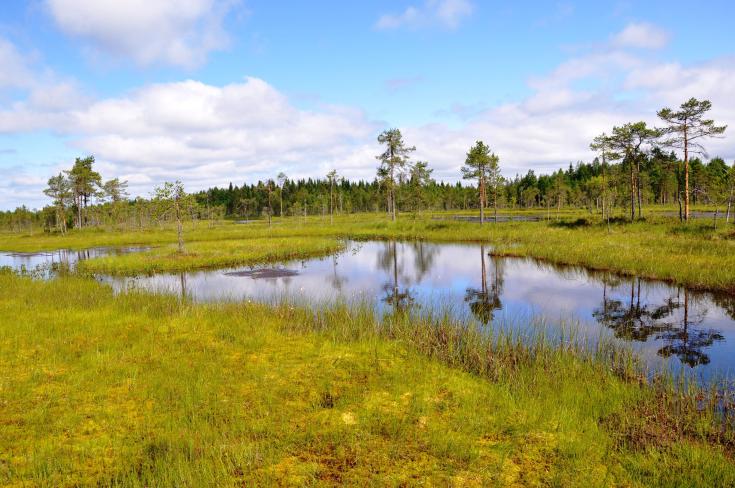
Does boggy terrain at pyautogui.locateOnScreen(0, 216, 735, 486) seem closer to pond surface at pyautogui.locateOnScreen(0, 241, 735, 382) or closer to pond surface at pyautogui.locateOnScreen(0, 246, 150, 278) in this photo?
pond surface at pyautogui.locateOnScreen(0, 241, 735, 382)

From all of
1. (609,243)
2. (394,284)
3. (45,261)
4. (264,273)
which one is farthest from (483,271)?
(45,261)

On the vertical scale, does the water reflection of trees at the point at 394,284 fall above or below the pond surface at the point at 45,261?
below

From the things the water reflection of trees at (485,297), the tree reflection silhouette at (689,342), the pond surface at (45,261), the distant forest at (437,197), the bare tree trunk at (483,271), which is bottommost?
the tree reflection silhouette at (689,342)

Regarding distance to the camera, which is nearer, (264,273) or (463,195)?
(264,273)

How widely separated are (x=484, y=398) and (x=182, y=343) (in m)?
8.63

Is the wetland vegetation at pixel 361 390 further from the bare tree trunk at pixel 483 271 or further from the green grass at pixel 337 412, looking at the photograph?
the bare tree trunk at pixel 483 271

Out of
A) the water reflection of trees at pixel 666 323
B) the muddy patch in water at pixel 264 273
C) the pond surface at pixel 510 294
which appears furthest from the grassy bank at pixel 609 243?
the muddy patch in water at pixel 264 273

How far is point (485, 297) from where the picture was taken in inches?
799

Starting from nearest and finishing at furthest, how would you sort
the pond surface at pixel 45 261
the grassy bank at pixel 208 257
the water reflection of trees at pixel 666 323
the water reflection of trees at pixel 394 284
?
the water reflection of trees at pixel 666 323 < the water reflection of trees at pixel 394 284 < the grassy bank at pixel 208 257 < the pond surface at pixel 45 261

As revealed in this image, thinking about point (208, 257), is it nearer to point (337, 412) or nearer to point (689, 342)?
point (337, 412)

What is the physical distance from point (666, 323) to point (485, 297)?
7481 millimetres

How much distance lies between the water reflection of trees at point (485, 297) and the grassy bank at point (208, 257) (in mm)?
18880

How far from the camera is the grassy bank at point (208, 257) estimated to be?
3055 centimetres

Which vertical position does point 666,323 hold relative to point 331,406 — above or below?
below
